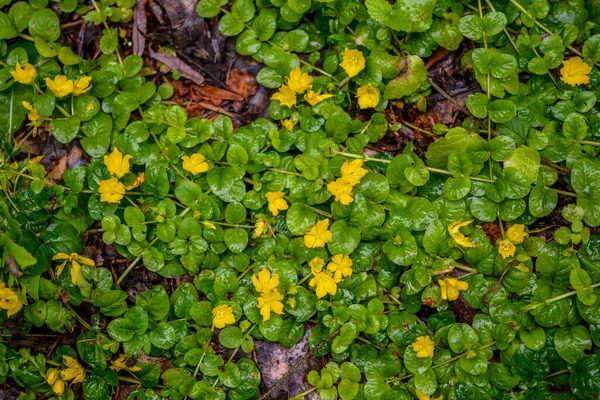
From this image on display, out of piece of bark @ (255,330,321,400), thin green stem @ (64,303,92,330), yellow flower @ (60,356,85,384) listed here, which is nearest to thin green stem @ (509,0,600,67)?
piece of bark @ (255,330,321,400)

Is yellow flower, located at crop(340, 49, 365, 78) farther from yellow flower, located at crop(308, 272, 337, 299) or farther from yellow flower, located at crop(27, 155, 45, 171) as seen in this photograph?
yellow flower, located at crop(27, 155, 45, 171)

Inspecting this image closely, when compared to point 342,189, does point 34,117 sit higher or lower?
higher

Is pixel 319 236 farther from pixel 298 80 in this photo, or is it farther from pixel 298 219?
pixel 298 80

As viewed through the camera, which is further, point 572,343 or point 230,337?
point 230,337

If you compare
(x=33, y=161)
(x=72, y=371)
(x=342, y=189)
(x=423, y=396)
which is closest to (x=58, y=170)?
(x=33, y=161)

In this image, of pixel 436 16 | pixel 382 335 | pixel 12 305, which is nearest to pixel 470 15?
pixel 436 16
